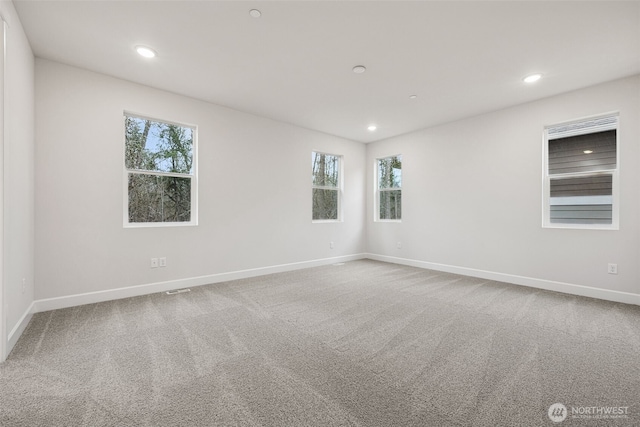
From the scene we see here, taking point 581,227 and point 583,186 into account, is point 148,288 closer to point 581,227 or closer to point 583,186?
point 581,227

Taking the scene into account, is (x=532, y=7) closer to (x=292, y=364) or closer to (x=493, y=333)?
(x=493, y=333)

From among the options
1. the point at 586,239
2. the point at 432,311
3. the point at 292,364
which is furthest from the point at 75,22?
the point at 586,239

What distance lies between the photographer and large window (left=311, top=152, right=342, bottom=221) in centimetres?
552

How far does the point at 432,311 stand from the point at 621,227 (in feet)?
8.31

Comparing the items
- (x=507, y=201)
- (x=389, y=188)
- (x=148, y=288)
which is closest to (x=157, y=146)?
(x=148, y=288)

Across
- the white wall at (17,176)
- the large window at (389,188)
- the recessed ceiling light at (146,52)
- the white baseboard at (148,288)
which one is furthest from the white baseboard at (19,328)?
the large window at (389,188)

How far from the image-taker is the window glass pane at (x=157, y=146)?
3506 millimetres

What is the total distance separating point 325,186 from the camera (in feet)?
18.6

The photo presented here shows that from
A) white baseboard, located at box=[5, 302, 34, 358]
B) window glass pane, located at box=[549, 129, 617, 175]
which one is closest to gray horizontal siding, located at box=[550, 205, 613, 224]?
window glass pane, located at box=[549, 129, 617, 175]

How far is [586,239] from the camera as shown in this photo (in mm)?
3508

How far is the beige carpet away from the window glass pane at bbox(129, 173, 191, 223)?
1.08 m

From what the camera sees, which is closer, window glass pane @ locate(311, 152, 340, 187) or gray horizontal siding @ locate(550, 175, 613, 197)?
gray horizontal siding @ locate(550, 175, 613, 197)

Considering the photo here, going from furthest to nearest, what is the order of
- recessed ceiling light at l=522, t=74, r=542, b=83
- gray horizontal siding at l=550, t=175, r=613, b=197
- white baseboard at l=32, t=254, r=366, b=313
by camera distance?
gray horizontal siding at l=550, t=175, r=613, b=197
recessed ceiling light at l=522, t=74, r=542, b=83
white baseboard at l=32, t=254, r=366, b=313

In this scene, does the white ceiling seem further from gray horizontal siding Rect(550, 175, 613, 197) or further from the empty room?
gray horizontal siding Rect(550, 175, 613, 197)
